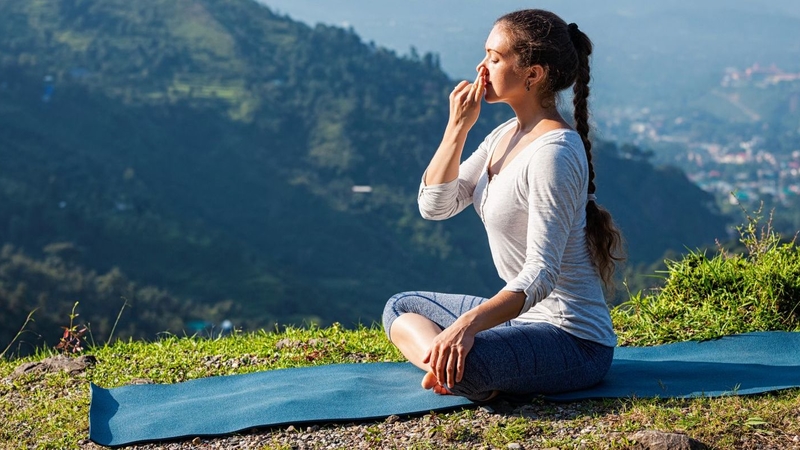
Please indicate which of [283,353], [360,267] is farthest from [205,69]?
[283,353]

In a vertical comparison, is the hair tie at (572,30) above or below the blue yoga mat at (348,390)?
above

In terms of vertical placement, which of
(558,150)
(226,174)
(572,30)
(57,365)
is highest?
(572,30)

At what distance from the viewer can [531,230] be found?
2953 mm

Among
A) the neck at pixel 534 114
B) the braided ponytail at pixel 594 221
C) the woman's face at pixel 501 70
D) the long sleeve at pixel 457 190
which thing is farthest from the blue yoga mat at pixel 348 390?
the woman's face at pixel 501 70

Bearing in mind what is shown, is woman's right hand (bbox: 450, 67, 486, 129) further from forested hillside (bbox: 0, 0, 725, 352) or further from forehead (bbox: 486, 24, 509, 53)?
forested hillside (bbox: 0, 0, 725, 352)

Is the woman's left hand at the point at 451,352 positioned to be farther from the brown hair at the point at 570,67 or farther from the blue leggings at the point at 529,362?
the brown hair at the point at 570,67

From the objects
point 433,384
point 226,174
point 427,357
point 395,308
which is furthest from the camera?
point 226,174

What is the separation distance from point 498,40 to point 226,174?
6653 cm

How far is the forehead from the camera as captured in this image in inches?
122

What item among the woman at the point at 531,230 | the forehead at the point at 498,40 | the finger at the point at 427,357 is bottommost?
the finger at the point at 427,357

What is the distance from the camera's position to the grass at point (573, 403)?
290 cm

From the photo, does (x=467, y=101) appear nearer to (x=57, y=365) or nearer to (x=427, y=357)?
(x=427, y=357)

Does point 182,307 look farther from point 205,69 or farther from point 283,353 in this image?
point 205,69

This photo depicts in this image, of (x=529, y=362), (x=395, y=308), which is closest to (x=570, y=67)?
(x=529, y=362)
